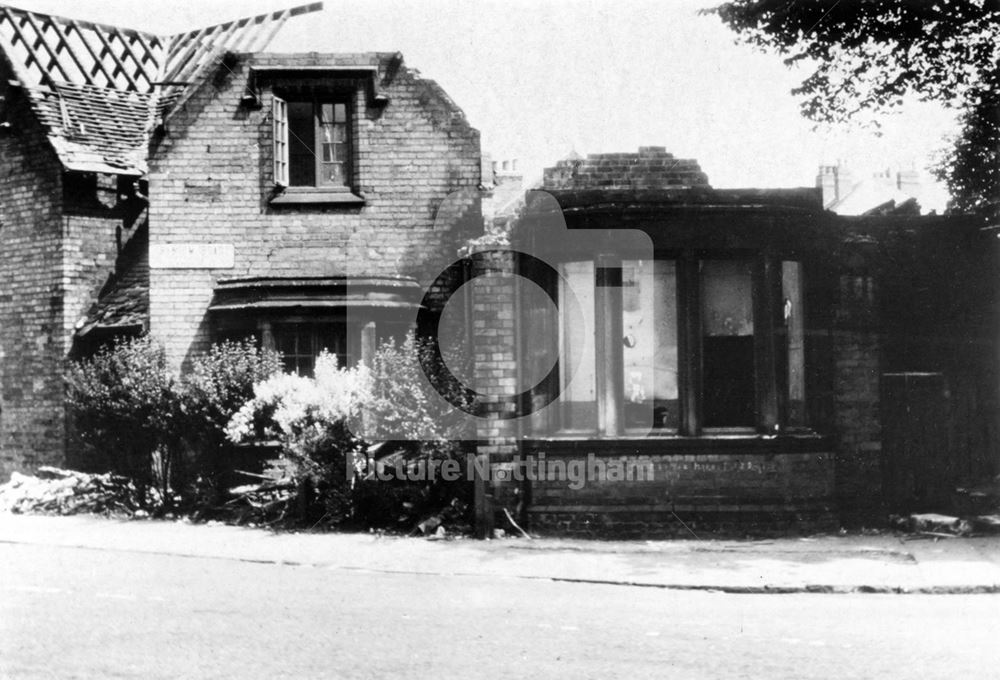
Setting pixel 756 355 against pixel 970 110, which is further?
pixel 970 110

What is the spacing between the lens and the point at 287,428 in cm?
1291

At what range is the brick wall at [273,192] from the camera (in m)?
15.4

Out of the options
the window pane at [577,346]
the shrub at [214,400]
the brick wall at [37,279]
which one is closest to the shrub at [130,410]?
the shrub at [214,400]

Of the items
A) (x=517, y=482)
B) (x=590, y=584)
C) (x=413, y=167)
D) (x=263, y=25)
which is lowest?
(x=590, y=584)

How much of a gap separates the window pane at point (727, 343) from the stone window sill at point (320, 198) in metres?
5.68

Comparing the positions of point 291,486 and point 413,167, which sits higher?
point 413,167

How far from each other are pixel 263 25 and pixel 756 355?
1128 cm

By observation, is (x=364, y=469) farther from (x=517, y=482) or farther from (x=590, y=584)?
(x=590, y=584)

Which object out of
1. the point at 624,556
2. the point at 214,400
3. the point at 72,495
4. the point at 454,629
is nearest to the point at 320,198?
the point at 214,400

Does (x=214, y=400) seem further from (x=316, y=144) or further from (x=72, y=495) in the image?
(x=316, y=144)

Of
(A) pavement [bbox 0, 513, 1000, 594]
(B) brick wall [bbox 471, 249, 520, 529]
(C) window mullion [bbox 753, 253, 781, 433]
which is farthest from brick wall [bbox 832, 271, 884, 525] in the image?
(B) brick wall [bbox 471, 249, 520, 529]

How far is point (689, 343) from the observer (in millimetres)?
12234

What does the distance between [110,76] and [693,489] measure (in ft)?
42.5

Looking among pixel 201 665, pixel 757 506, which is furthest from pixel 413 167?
pixel 201 665
